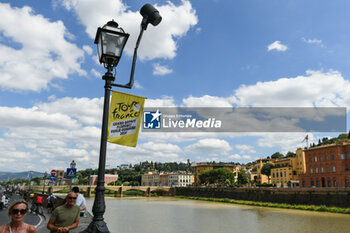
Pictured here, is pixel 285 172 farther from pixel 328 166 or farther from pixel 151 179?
pixel 151 179

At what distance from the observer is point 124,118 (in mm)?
5590

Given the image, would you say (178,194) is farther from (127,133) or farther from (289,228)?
(127,133)

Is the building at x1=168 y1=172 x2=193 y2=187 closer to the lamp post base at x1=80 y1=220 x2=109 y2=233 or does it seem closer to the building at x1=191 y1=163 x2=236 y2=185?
the building at x1=191 y1=163 x2=236 y2=185

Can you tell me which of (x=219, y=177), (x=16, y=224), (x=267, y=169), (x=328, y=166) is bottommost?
(x=219, y=177)

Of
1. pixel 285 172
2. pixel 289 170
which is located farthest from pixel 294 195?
pixel 285 172

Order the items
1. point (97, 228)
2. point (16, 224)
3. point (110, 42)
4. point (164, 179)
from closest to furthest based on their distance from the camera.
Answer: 1. point (16, 224)
2. point (97, 228)
3. point (110, 42)
4. point (164, 179)

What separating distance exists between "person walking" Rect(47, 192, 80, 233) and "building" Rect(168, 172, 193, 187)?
144 metres

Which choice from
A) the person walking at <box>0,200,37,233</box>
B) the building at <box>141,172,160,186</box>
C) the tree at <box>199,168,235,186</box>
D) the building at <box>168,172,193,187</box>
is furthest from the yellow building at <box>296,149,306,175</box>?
the building at <box>141,172,160,186</box>

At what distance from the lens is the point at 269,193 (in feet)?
174

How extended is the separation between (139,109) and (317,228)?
89.3 ft

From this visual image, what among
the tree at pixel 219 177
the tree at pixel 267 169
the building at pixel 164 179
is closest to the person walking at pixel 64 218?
the tree at pixel 219 177

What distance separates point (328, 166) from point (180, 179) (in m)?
96.8

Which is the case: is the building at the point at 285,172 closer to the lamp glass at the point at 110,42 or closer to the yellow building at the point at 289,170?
the yellow building at the point at 289,170

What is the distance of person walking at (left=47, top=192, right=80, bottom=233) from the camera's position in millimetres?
4607
